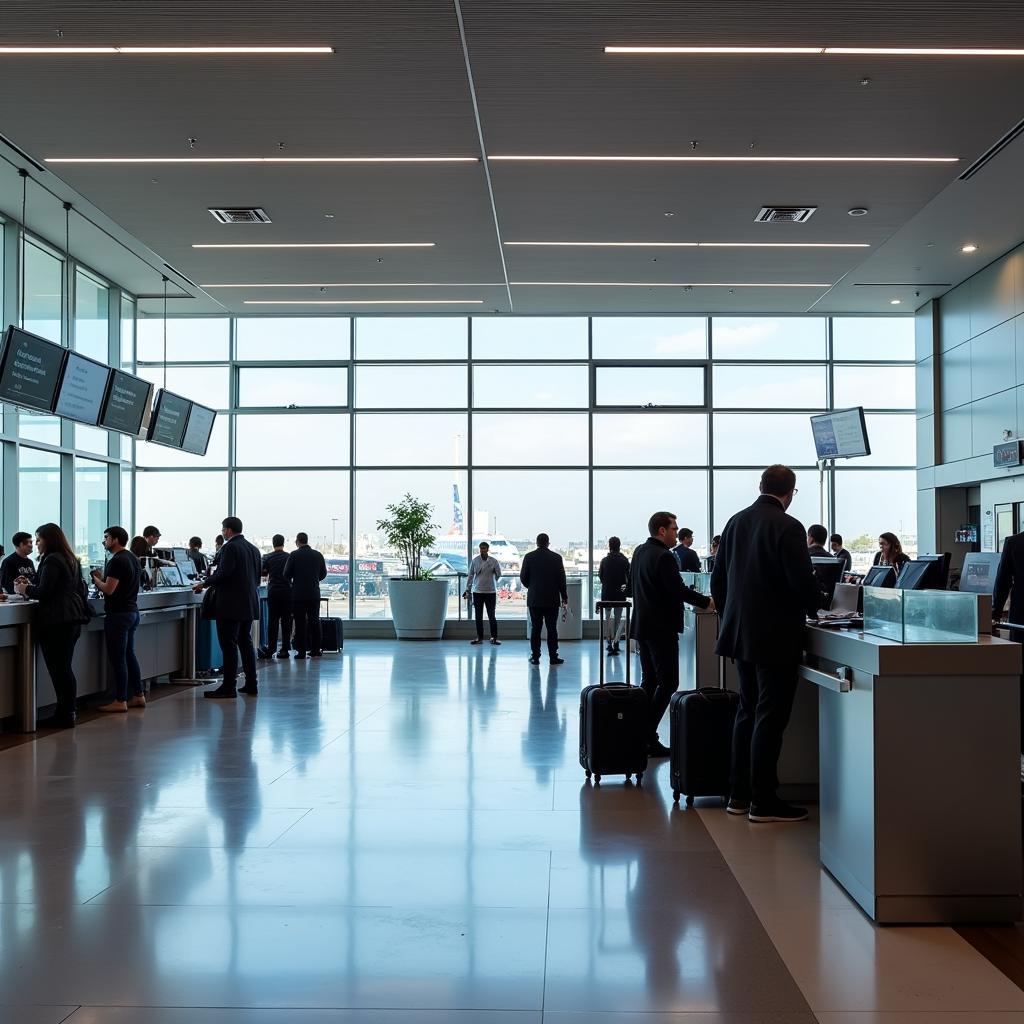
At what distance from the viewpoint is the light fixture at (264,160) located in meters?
8.77

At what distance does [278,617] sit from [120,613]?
4.23 metres

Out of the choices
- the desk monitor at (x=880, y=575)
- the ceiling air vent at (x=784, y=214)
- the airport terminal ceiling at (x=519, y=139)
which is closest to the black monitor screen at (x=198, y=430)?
the airport terminal ceiling at (x=519, y=139)

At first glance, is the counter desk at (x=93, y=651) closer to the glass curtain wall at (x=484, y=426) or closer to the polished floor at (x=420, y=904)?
the polished floor at (x=420, y=904)

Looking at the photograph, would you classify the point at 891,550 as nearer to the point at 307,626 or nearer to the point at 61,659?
the point at 61,659

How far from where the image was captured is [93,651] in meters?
8.59

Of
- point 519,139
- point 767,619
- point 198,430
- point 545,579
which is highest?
point 519,139

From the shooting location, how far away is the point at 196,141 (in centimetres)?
836

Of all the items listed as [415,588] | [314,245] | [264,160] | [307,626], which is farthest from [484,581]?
[264,160]

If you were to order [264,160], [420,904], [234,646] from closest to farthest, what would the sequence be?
[420,904]
[264,160]
[234,646]

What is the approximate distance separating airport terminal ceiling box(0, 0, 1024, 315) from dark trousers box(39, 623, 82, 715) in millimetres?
3857

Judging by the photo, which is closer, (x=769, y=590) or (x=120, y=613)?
(x=769, y=590)

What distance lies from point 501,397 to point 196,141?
26.4ft

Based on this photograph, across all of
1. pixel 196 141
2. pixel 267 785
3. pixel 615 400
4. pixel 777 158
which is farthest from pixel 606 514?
pixel 267 785

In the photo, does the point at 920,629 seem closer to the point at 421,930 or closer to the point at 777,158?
the point at 421,930
